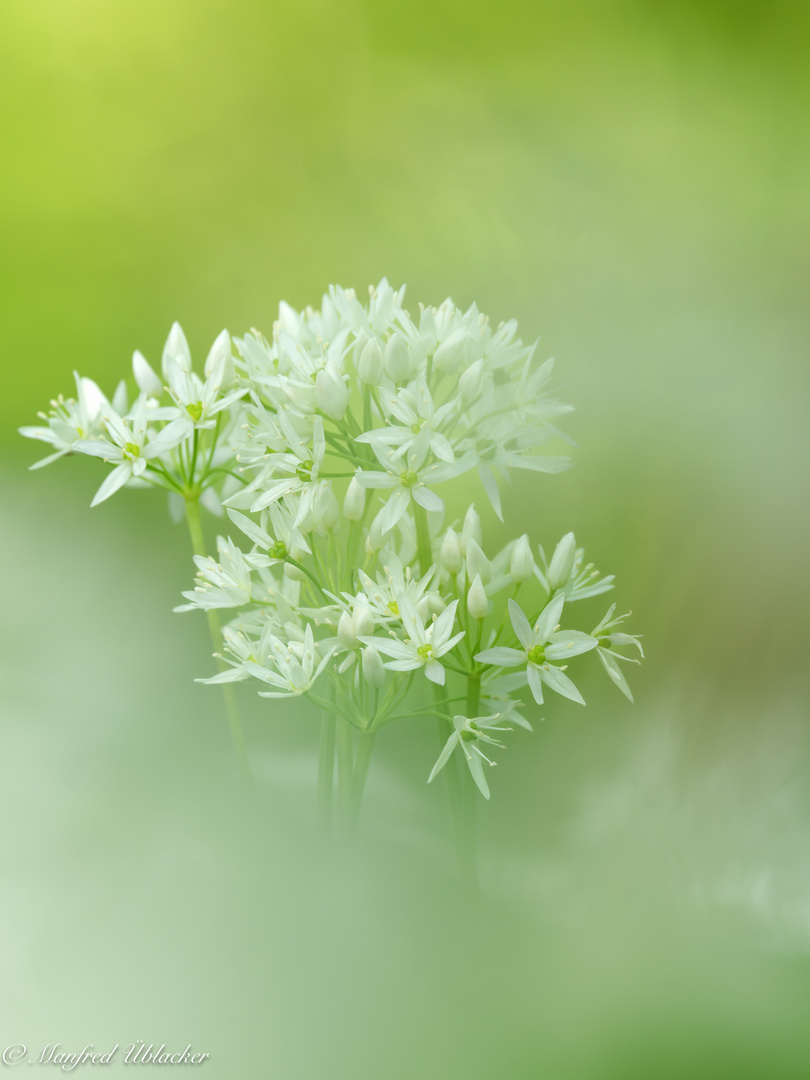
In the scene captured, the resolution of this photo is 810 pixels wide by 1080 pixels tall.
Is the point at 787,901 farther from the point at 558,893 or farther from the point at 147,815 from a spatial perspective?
the point at 147,815

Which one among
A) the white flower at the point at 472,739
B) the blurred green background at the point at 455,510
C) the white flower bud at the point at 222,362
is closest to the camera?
the blurred green background at the point at 455,510

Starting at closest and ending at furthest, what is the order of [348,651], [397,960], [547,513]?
[397,960]
[348,651]
[547,513]

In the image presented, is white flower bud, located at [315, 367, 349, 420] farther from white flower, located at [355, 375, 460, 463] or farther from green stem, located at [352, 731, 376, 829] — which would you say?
green stem, located at [352, 731, 376, 829]

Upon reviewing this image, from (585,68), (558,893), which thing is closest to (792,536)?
(558,893)

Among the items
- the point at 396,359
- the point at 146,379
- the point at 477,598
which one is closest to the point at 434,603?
the point at 477,598

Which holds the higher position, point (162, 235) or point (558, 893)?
point (162, 235)

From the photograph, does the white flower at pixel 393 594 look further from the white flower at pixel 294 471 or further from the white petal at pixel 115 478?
the white petal at pixel 115 478

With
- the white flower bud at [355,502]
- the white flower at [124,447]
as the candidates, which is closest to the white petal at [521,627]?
the white flower bud at [355,502]
